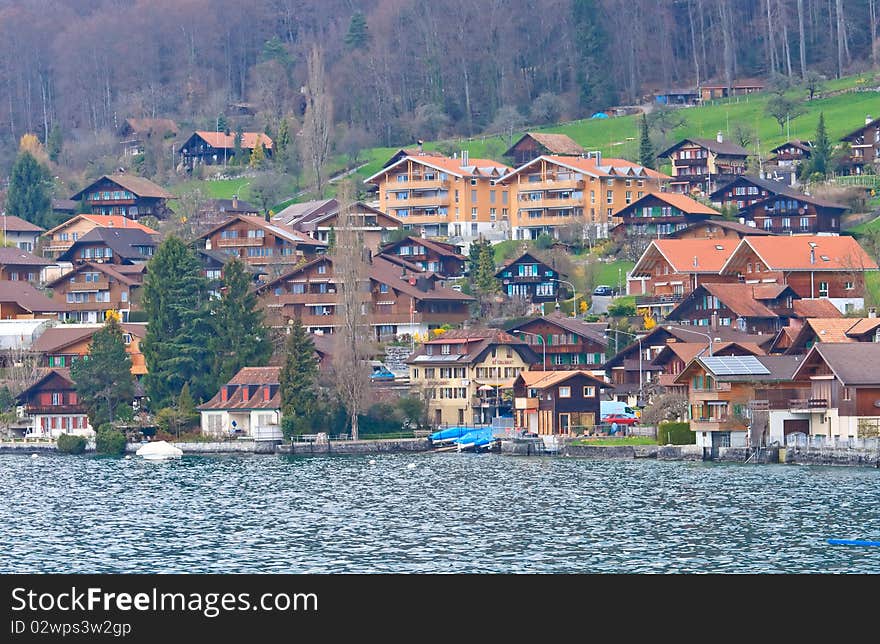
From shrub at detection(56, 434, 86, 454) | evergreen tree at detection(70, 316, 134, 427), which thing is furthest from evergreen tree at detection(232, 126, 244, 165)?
shrub at detection(56, 434, 86, 454)

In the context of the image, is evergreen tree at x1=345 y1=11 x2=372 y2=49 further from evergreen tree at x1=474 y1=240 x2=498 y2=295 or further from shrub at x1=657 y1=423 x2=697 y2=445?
shrub at x1=657 y1=423 x2=697 y2=445

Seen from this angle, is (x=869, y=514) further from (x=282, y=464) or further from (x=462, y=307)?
(x=462, y=307)

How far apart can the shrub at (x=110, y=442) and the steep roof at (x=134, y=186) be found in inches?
2157

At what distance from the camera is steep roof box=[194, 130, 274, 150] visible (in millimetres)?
147750

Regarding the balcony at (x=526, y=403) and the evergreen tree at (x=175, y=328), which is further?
the evergreen tree at (x=175, y=328)

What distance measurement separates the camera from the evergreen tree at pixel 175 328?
8425 centimetres

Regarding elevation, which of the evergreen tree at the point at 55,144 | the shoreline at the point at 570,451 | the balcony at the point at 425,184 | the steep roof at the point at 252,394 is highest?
the evergreen tree at the point at 55,144

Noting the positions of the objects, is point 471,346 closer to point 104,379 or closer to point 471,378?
point 471,378

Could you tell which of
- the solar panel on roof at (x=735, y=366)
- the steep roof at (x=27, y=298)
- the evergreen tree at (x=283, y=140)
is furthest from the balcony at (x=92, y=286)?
the solar panel on roof at (x=735, y=366)

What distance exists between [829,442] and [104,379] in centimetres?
3943

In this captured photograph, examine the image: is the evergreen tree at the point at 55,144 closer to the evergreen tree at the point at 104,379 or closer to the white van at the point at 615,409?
the evergreen tree at the point at 104,379

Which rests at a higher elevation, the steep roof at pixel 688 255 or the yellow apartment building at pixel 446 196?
the yellow apartment building at pixel 446 196

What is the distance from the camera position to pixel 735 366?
67.5 m

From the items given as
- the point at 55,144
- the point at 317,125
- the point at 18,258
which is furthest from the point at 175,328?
the point at 55,144
